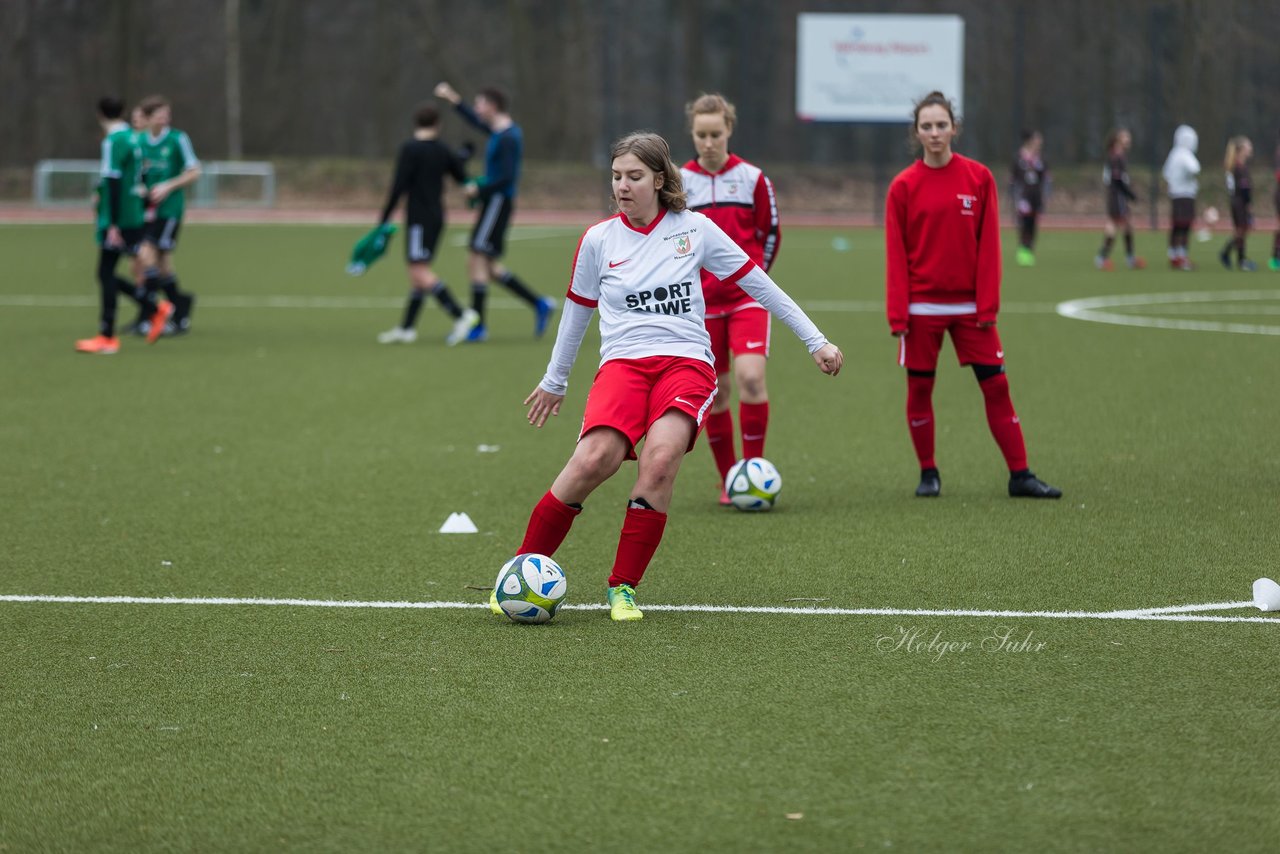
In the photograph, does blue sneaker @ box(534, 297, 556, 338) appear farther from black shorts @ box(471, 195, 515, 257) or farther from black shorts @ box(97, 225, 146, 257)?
black shorts @ box(97, 225, 146, 257)

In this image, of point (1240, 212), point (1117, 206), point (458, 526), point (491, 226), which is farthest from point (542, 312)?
point (1240, 212)

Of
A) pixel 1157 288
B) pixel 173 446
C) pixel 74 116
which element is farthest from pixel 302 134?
pixel 173 446

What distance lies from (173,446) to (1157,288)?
14.9m

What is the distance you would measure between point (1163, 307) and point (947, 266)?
37.6 ft

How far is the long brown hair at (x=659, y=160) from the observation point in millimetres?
5895

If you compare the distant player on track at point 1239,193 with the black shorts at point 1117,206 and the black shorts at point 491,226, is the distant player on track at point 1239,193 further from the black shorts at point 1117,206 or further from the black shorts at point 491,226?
the black shorts at point 491,226

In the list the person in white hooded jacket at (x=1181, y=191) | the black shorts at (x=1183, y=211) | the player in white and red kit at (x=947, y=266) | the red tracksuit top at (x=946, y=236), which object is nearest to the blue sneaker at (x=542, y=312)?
the player in white and red kit at (x=947, y=266)

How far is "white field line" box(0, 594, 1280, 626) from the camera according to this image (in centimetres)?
593

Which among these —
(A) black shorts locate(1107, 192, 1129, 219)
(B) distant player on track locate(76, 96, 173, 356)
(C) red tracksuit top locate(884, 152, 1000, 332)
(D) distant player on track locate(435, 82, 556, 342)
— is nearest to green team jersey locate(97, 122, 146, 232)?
(B) distant player on track locate(76, 96, 173, 356)

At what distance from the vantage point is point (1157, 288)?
2138 cm

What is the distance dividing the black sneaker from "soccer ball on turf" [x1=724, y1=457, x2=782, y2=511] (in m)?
1.23

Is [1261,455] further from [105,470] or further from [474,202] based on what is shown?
[474,202]

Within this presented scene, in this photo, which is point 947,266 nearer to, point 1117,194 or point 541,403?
point 541,403

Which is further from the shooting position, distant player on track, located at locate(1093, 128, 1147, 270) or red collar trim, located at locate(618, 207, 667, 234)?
distant player on track, located at locate(1093, 128, 1147, 270)
